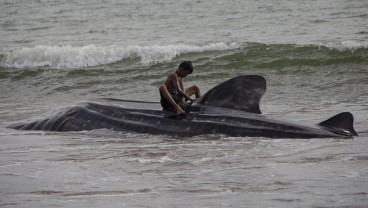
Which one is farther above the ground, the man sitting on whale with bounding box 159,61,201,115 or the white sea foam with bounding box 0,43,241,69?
the man sitting on whale with bounding box 159,61,201,115

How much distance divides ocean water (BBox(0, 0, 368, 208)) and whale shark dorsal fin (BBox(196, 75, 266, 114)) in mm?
814

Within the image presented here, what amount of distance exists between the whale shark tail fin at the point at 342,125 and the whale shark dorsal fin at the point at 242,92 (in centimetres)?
118

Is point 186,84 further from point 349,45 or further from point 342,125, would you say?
point 342,125

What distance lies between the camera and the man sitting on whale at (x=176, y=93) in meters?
11.2

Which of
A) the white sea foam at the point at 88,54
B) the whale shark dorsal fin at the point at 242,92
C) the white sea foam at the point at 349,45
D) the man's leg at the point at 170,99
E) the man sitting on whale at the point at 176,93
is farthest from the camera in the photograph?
the white sea foam at the point at 88,54

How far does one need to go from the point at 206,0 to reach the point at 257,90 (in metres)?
25.0

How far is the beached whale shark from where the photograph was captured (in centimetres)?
1010

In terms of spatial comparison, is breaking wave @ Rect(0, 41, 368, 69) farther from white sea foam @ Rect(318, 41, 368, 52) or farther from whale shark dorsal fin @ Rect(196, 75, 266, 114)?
whale shark dorsal fin @ Rect(196, 75, 266, 114)

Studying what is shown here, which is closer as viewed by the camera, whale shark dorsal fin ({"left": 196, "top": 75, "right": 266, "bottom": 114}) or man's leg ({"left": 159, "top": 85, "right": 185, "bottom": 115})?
whale shark dorsal fin ({"left": 196, "top": 75, "right": 266, "bottom": 114})

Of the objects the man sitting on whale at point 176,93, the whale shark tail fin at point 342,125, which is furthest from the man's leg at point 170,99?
the whale shark tail fin at point 342,125

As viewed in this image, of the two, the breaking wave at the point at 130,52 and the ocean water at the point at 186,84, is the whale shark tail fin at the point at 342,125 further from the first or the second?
the breaking wave at the point at 130,52

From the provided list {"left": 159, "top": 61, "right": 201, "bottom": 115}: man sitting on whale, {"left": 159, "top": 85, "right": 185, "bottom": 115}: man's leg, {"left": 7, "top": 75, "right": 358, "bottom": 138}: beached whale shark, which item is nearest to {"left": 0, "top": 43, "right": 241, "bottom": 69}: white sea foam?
{"left": 7, "top": 75, "right": 358, "bottom": 138}: beached whale shark

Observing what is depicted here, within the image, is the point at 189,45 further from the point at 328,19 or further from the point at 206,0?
the point at 206,0

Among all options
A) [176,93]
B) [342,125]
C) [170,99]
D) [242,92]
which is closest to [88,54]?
[176,93]
